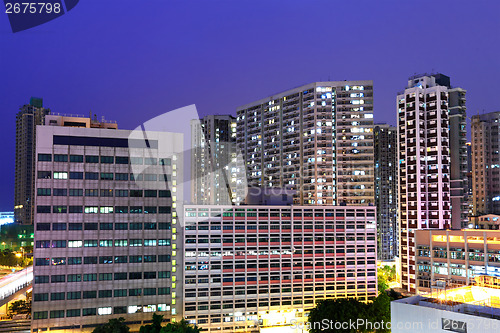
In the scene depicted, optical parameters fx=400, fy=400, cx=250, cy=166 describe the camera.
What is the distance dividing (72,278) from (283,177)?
70.2m

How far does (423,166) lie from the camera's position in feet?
323

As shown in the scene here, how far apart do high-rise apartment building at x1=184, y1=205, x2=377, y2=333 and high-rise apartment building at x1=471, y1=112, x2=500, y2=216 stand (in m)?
76.5

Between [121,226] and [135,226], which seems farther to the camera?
[135,226]

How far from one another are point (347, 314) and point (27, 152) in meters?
154

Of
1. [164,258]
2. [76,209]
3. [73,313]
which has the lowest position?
[73,313]

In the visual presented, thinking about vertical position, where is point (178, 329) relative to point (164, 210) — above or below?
below

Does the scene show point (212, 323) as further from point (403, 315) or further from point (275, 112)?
point (275, 112)

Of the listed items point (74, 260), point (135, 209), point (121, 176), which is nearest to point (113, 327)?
point (74, 260)

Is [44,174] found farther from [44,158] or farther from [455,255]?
[455,255]

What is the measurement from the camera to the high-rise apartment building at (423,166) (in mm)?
95938

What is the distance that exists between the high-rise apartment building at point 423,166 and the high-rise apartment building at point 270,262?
89.7 ft

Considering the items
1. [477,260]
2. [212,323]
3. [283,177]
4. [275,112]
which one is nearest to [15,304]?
[212,323]

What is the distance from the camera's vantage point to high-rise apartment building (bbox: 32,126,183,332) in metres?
59.4

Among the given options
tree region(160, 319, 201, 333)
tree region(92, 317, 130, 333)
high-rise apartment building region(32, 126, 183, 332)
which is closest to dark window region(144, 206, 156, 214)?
high-rise apartment building region(32, 126, 183, 332)
